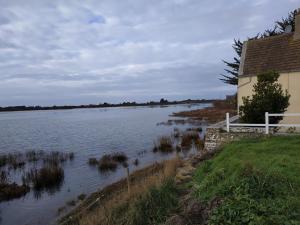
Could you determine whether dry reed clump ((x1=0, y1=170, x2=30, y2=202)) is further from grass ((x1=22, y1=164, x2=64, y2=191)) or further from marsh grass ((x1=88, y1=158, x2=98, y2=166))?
marsh grass ((x1=88, y1=158, x2=98, y2=166))

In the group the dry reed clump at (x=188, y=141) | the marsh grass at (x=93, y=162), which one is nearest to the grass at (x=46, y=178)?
the marsh grass at (x=93, y=162)

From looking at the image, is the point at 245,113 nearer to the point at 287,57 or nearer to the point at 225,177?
the point at 287,57

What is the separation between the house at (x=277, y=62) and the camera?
19500 millimetres

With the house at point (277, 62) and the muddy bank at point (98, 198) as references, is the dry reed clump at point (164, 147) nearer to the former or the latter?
the house at point (277, 62)

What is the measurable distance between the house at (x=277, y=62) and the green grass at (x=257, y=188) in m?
8.51

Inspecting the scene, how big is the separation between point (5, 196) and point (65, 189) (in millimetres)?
2888

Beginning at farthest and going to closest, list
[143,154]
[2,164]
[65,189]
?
[143,154] < [2,164] < [65,189]

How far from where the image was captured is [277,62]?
20.9 m

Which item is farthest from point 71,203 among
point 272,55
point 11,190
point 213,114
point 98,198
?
point 213,114

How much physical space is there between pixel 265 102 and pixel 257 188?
384 inches

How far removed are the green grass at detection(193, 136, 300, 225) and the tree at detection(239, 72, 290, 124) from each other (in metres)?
4.76

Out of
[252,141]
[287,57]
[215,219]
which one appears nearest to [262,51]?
[287,57]

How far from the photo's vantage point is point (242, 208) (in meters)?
6.50

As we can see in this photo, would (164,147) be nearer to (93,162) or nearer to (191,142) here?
(191,142)
